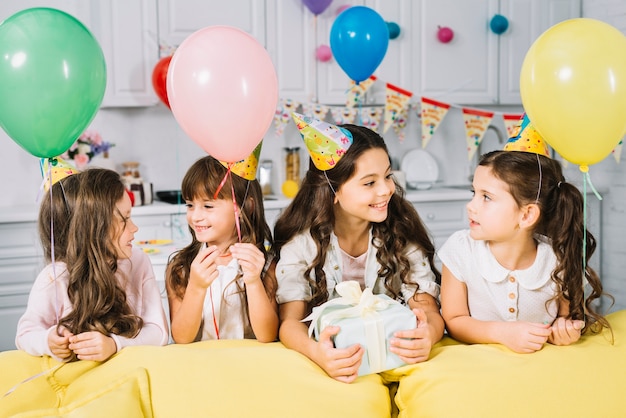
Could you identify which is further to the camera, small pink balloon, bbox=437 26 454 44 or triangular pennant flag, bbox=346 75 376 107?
small pink balloon, bbox=437 26 454 44

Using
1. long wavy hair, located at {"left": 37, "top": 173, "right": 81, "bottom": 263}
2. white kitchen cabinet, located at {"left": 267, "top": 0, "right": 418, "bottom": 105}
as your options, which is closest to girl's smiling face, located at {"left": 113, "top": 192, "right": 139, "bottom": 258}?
long wavy hair, located at {"left": 37, "top": 173, "right": 81, "bottom": 263}

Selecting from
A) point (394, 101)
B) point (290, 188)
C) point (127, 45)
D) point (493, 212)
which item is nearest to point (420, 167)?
point (394, 101)

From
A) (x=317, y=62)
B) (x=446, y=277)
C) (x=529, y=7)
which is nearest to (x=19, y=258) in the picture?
(x=317, y=62)

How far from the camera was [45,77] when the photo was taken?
1.47 metres

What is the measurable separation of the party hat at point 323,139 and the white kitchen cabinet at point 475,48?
2492 mm

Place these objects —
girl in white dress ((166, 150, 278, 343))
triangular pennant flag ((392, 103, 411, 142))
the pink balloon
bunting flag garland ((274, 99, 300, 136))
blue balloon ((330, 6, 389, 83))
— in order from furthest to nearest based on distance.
→ triangular pennant flag ((392, 103, 411, 142))
bunting flag garland ((274, 99, 300, 136))
blue balloon ((330, 6, 389, 83))
girl in white dress ((166, 150, 278, 343))
the pink balloon

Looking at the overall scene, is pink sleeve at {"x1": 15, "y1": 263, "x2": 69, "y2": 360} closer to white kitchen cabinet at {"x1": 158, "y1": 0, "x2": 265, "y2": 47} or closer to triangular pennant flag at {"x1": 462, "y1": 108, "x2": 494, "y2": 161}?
white kitchen cabinet at {"x1": 158, "y1": 0, "x2": 265, "y2": 47}

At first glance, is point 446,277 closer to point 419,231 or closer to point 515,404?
point 419,231

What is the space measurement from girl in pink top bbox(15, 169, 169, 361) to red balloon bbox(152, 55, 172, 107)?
1.86 metres

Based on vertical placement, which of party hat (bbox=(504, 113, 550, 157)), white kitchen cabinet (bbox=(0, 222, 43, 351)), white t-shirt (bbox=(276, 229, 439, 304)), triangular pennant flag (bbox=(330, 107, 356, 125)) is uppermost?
triangular pennant flag (bbox=(330, 107, 356, 125))

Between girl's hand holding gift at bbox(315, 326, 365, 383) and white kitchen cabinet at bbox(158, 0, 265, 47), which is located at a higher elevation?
white kitchen cabinet at bbox(158, 0, 265, 47)

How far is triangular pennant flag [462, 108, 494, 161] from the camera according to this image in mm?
4207

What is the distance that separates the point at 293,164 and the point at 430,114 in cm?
88

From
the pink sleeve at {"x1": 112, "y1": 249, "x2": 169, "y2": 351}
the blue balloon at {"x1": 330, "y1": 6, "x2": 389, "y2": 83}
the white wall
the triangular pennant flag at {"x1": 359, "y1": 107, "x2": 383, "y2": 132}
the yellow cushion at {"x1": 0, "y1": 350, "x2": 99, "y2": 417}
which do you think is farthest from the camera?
the triangular pennant flag at {"x1": 359, "y1": 107, "x2": 383, "y2": 132}
